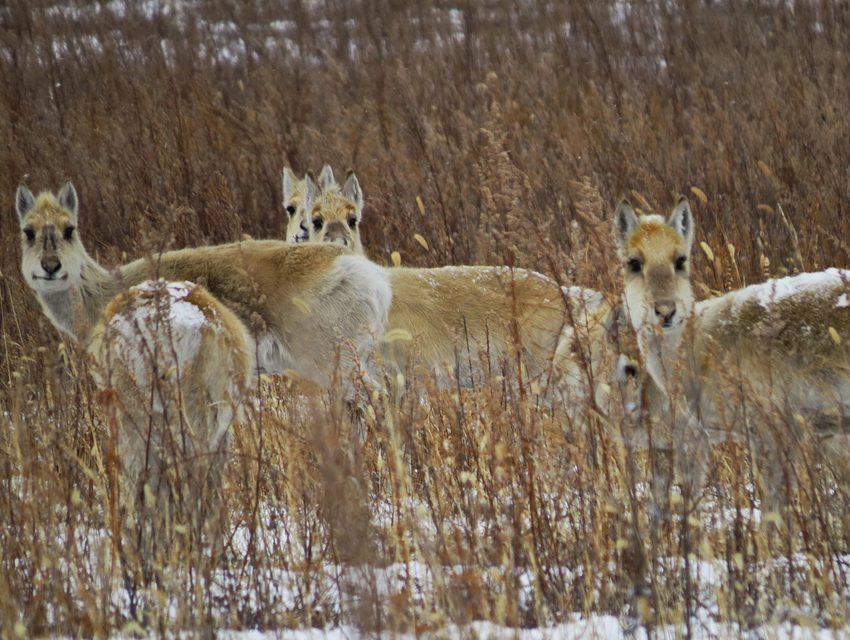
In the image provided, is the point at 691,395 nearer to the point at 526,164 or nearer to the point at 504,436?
the point at 504,436

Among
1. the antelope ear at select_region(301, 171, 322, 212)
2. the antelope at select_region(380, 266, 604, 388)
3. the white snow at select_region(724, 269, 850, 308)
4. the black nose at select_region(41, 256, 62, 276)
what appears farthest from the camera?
the antelope ear at select_region(301, 171, 322, 212)

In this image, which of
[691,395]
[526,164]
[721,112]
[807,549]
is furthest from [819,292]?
[721,112]

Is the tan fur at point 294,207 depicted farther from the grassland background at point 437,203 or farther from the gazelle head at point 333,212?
the grassland background at point 437,203

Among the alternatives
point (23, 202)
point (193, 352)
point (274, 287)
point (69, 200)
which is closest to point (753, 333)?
point (193, 352)

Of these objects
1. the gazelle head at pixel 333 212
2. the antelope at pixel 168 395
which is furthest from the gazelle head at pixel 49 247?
the gazelle head at pixel 333 212

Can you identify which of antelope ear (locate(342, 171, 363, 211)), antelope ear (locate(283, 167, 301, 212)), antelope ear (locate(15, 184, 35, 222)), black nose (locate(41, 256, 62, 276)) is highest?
antelope ear (locate(283, 167, 301, 212))

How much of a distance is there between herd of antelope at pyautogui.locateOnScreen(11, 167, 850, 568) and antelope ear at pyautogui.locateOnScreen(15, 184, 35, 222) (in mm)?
108

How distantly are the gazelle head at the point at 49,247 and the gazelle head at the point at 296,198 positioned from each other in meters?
2.47

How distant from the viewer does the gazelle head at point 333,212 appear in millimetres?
8102

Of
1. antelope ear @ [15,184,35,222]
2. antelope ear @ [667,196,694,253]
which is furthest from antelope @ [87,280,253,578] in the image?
antelope ear @ [15,184,35,222]

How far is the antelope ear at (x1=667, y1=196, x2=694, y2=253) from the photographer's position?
5.05 m

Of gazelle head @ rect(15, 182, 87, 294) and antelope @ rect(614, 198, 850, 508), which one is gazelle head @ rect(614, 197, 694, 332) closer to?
antelope @ rect(614, 198, 850, 508)

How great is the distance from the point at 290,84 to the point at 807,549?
36.8 feet

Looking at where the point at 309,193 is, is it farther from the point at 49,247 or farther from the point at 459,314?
the point at 49,247
